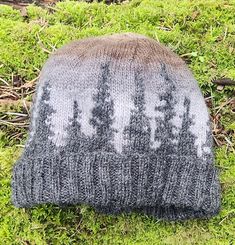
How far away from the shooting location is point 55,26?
2.49 metres

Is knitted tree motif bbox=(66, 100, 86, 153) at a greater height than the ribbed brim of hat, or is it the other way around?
knitted tree motif bbox=(66, 100, 86, 153)

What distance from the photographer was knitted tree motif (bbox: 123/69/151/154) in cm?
211

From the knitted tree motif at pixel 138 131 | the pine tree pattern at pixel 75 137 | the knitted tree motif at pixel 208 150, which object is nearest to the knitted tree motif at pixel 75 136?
the pine tree pattern at pixel 75 137

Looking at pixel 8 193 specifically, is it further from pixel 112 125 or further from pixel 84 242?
pixel 112 125

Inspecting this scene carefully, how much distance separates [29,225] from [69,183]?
0.29 m

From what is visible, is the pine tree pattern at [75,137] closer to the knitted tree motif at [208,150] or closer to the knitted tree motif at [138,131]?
the knitted tree motif at [138,131]

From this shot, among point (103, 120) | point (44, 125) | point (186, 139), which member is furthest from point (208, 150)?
point (44, 125)

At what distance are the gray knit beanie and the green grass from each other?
9 cm

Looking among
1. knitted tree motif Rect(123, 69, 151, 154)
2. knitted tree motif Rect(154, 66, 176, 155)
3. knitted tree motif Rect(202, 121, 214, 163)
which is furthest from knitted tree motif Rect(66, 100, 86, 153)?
knitted tree motif Rect(202, 121, 214, 163)

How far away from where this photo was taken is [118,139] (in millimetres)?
2111

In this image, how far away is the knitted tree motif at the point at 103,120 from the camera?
6.91ft

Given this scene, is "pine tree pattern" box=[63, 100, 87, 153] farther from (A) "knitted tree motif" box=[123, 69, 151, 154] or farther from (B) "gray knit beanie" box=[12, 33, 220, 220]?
(A) "knitted tree motif" box=[123, 69, 151, 154]

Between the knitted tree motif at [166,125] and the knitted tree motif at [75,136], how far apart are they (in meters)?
0.27

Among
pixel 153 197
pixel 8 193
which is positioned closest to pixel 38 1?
pixel 8 193
